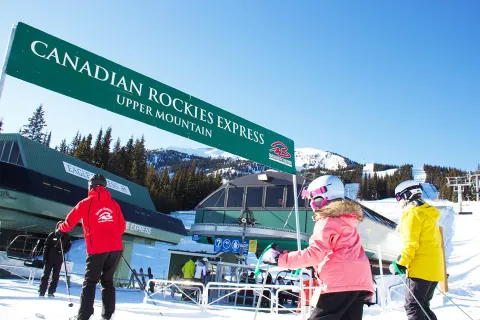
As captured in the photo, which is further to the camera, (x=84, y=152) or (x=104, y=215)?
(x=84, y=152)

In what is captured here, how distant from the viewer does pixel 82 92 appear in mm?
6535

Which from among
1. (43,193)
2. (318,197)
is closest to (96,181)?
(318,197)

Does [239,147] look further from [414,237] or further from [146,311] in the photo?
[414,237]

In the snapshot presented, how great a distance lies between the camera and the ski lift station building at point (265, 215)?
2191 cm

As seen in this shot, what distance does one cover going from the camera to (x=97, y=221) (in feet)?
13.7

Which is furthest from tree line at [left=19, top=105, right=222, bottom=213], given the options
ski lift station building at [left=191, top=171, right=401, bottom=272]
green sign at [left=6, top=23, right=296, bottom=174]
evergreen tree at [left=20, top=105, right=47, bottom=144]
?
green sign at [left=6, top=23, right=296, bottom=174]

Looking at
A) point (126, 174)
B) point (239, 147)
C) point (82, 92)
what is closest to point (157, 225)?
point (239, 147)

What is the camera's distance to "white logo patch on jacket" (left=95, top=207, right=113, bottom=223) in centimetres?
419

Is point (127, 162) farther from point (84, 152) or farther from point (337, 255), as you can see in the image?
point (337, 255)

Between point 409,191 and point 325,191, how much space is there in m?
1.66

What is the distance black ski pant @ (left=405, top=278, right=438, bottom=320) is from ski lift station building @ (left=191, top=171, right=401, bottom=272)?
15.0 metres

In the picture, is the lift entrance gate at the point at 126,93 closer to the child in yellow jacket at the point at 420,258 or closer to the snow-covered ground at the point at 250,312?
the snow-covered ground at the point at 250,312

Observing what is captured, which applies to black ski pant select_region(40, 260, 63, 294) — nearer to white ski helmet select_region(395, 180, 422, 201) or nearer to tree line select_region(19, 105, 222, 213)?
white ski helmet select_region(395, 180, 422, 201)

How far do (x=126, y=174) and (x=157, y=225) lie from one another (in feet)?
157
